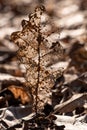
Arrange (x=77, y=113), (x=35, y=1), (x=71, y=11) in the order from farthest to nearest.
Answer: (x=35, y=1) < (x=71, y=11) < (x=77, y=113)

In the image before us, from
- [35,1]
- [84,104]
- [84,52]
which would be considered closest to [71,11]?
[35,1]

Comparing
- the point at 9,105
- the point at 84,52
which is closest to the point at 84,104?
the point at 9,105

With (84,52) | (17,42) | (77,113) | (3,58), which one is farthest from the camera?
(3,58)

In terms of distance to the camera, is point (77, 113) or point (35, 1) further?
point (35, 1)

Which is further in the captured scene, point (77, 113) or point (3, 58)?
point (3, 58)

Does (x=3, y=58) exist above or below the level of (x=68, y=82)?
above

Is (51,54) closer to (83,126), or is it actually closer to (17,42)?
(17,42)

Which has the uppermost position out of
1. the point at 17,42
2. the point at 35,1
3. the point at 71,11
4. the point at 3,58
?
the point at 35,1

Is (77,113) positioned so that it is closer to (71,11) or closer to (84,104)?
(84,104)

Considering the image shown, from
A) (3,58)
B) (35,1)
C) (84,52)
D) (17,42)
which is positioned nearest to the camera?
(17,42)
